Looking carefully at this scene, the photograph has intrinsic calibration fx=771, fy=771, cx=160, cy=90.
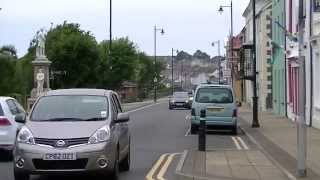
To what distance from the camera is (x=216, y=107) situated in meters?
28.2

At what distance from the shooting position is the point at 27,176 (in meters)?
13.0

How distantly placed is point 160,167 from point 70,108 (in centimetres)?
302

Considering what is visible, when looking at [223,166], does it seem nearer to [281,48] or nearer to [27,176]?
[27,176]

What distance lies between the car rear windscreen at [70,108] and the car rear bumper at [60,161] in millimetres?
993

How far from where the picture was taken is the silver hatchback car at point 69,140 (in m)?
12.6

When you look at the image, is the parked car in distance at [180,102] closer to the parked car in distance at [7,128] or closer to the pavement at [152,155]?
the pavement at [152,155]

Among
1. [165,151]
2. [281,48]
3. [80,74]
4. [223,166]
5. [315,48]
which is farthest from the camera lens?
[80,74]

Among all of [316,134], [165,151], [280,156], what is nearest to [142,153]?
[165,151]

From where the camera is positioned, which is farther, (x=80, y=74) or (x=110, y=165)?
(x=80, y=74)

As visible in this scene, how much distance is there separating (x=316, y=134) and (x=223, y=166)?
10976mm

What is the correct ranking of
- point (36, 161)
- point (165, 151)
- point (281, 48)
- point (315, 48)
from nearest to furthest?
point (36, 161) < point (165, 151) < point (315, 48) < point (281, 48)

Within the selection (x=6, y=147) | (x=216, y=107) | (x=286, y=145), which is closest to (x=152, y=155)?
(x=6, y=147)

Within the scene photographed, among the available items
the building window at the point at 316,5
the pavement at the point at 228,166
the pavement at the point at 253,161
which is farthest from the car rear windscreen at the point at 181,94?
the pavement at the point at 228,166

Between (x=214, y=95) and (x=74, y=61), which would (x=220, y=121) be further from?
(x=74, y=61)
